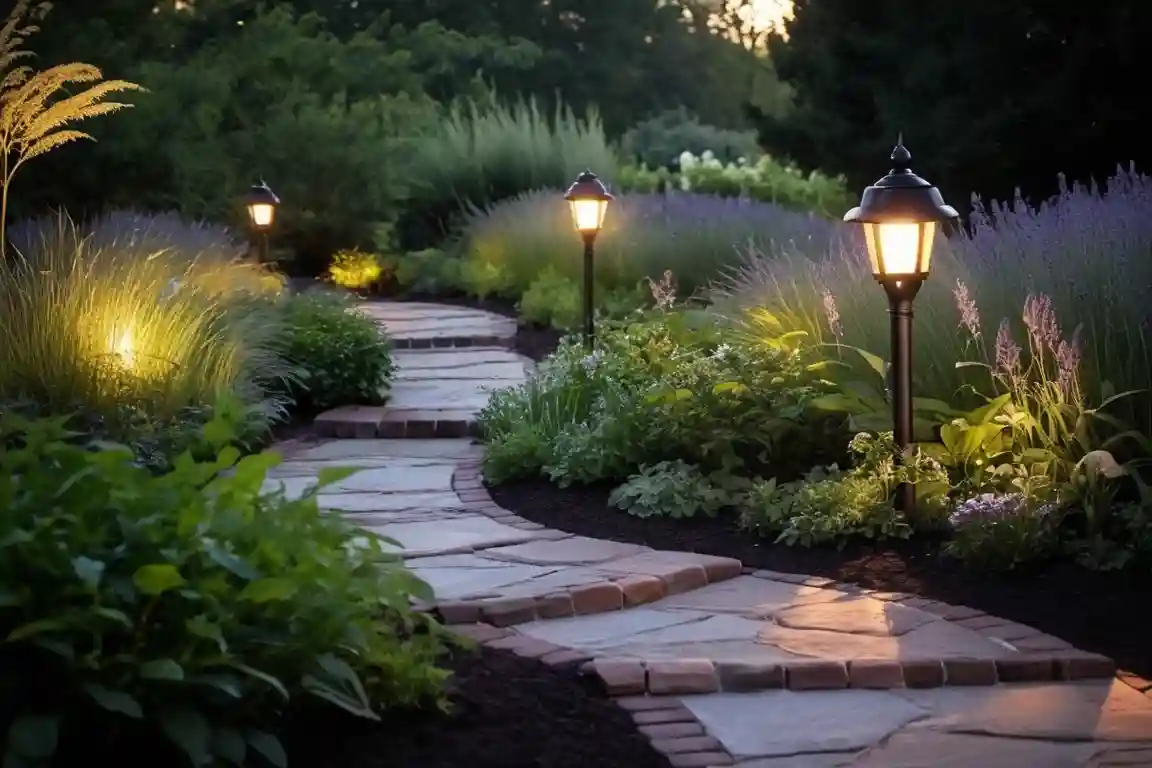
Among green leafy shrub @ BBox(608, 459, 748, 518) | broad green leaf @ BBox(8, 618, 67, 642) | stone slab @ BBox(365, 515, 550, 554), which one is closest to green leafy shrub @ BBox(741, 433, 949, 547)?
green leafy shrub @ BBox(608, 459, 748, 518)

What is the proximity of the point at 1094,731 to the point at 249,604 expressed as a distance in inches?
78.7

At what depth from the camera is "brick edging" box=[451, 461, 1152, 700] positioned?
3.49m

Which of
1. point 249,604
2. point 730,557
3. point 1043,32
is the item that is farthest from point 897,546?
point 1043,32

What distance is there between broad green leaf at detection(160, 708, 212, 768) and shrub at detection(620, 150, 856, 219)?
43.6ft

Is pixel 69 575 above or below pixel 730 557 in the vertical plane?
above

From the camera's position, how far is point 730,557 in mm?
4785

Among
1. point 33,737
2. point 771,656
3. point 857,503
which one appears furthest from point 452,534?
point 33,737

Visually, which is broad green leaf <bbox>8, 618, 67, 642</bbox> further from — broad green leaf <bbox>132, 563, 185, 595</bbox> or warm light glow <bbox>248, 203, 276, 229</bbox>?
warm light glow <bbox>248, 203, 276, 229</bbox>

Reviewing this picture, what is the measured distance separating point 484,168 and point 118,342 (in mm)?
9752

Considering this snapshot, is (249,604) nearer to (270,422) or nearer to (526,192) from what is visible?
(270,422)

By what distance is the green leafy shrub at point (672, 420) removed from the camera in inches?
217

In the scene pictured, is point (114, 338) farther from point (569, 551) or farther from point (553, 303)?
point (553, 303)

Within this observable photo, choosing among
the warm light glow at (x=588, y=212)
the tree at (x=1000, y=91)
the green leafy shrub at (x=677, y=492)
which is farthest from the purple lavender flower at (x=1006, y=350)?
the tree at (x=1000, y=91)

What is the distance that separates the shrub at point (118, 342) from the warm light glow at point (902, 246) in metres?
2.71
